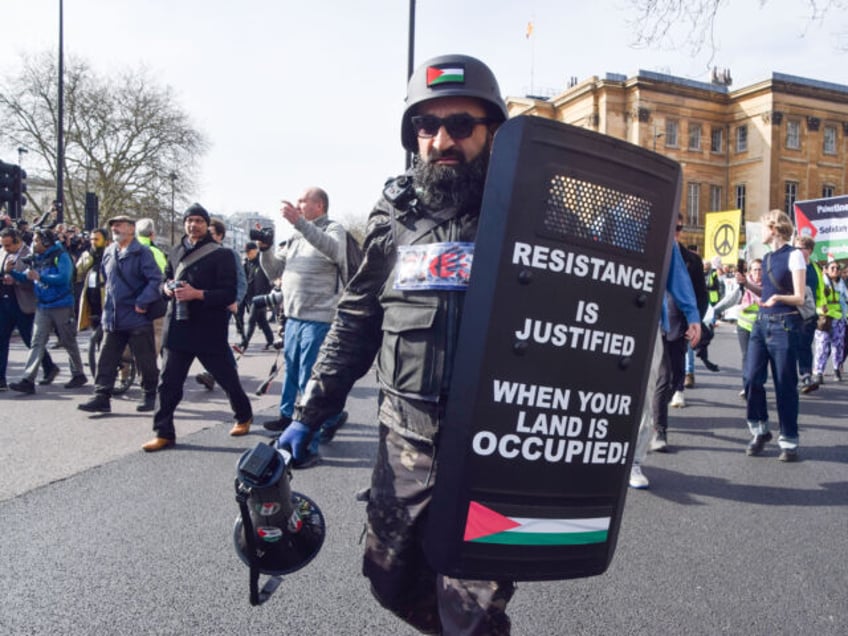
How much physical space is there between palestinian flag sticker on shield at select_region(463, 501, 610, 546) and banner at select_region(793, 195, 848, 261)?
13432 mm

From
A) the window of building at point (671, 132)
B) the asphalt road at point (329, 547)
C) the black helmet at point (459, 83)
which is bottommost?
the asphalt road at point (329, 547)

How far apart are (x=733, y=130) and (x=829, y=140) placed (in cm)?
717

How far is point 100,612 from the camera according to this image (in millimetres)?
2801

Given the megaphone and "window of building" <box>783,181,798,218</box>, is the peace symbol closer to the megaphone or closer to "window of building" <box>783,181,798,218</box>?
the megaphone

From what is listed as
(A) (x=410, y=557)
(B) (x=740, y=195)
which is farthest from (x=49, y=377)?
(B) (x=740, y=195)

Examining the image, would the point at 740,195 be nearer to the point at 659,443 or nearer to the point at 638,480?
the point at 659,443

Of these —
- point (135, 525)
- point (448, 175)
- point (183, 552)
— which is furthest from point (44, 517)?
point (448, 175)

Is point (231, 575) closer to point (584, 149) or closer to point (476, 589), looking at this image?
point (476, 589)

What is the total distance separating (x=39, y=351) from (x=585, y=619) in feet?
24.5

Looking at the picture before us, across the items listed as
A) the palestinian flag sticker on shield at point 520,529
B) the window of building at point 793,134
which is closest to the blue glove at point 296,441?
the palestinian flag sticker on shield at point 520,529

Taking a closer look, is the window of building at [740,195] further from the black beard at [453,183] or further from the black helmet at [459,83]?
the black beard at [453,183]

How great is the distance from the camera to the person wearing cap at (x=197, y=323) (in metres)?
5.54

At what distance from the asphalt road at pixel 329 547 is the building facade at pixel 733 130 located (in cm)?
4444

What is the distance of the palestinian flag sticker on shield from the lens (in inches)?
60.4
